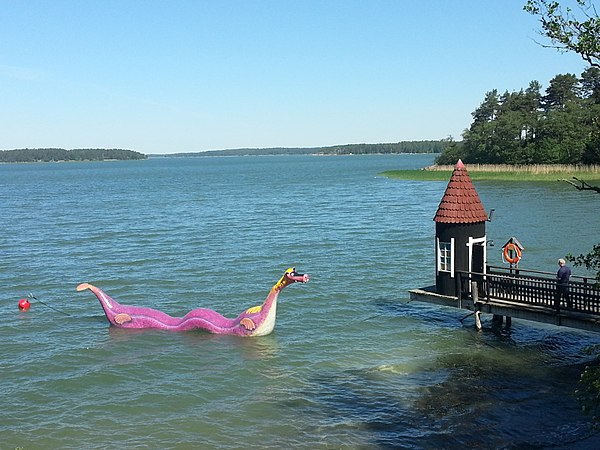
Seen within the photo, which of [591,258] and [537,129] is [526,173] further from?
[591,258]

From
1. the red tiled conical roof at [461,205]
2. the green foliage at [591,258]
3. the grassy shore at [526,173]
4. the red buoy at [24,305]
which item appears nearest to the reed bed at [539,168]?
the grassy shore at [526,173]

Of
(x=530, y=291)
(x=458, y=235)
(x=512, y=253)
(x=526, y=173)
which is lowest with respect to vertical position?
(x=530, y=291)

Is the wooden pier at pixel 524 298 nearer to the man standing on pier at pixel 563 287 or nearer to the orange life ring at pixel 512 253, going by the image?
the man standing on pier at pixel 563 287

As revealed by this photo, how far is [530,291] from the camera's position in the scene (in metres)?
19.5

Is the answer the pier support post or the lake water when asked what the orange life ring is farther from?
the pier support post

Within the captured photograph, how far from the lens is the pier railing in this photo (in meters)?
18.2

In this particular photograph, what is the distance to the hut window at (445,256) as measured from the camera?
71.7 ft

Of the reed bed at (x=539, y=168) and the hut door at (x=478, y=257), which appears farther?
the reed bed at (x=539, y=168)

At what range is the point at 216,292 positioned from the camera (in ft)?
95.8

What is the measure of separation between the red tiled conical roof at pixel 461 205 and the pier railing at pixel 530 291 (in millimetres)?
1818

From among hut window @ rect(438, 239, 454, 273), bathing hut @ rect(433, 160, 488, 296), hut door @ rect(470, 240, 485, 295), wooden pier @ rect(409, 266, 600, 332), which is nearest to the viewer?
wooden pier @ rect(409, 266, 600, 332)

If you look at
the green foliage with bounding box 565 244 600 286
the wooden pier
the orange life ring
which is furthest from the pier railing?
the green foliage with bounding box 565 244 600 286

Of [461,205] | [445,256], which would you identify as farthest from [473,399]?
[461,205]

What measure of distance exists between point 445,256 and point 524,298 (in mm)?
3121
